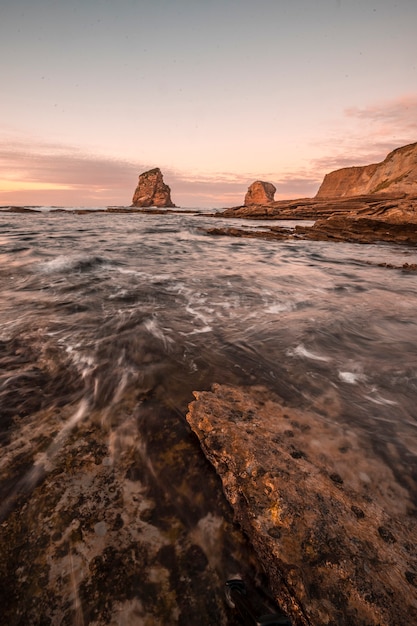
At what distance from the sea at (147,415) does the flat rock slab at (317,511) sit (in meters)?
0.19

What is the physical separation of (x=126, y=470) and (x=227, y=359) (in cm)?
Answer: 232

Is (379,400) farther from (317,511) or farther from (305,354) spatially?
(317,511)

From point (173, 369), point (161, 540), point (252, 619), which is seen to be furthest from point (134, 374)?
point (252, 619)

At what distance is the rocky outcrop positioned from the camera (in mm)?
151250

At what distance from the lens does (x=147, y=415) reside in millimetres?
3160

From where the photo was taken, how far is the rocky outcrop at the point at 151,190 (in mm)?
151250

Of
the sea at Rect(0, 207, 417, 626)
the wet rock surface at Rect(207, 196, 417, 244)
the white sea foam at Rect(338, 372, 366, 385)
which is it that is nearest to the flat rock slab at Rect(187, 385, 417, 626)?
the sea at Rect(0, 207, 417, 626)

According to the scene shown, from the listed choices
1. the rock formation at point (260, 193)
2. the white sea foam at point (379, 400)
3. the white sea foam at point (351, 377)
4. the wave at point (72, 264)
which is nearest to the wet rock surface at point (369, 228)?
the wave at point (72, 264)

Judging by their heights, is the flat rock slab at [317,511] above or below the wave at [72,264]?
below

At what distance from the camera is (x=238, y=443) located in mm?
2641

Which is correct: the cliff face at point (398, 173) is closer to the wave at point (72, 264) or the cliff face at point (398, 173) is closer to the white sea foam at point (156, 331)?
the wave at point (72, 264)

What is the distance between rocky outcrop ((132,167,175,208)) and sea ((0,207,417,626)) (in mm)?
161288

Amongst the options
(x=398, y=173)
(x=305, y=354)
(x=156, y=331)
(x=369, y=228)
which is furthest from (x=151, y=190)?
(x=305, y=354)

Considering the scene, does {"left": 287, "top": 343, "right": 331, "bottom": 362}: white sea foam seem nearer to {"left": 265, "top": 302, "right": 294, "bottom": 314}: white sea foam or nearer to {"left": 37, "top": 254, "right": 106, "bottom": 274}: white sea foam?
{"left": 265, "top": 302, "right": 294, "bottom": 314}: white sea foam
